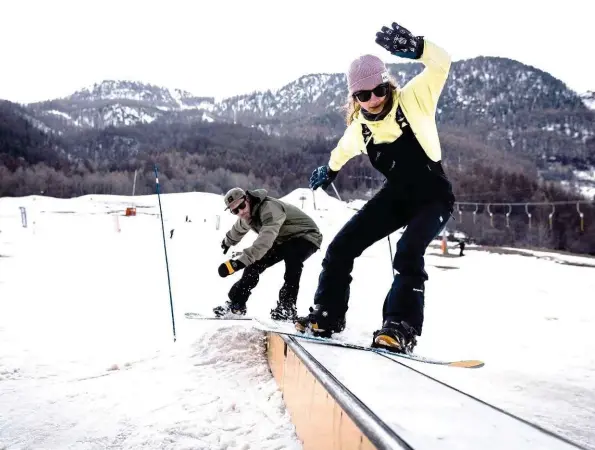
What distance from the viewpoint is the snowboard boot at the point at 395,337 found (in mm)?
2324

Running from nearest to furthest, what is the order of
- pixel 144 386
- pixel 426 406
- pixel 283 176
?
pixel 426 406 → pixel 144 386 → pixel 283 176

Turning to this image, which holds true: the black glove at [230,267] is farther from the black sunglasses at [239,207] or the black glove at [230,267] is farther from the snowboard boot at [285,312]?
the snowboard boot at [285,312]

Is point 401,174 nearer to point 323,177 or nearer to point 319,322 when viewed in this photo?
point 323,177

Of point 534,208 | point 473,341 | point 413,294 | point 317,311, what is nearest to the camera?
point 413,294

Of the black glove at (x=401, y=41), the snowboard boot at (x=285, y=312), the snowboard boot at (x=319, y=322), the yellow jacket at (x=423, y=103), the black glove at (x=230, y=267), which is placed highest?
the black glove at (x=401, y=41)

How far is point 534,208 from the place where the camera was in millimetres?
60562

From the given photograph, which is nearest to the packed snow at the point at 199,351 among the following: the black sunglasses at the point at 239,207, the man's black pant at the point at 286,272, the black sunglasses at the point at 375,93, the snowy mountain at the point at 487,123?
the man's black pant at the point at 286,272

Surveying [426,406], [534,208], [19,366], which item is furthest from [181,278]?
[534,208]

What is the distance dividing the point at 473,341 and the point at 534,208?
212ft

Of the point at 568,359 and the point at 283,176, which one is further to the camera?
the point at 283,176

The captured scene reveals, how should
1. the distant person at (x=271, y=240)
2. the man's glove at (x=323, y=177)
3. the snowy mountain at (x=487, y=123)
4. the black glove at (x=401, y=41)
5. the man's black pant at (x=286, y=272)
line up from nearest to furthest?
the black glove at (x=401, y=41)
the man's glove at (x=323, y=177)
the distant person at (x=271, y=240)
the man's black pant at (x=286, y=272)
the snowy mountain at (x=487, y=123)

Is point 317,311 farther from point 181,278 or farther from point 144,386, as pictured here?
point 181,278

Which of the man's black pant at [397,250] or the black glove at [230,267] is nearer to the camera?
the man's black pant at [397,250]

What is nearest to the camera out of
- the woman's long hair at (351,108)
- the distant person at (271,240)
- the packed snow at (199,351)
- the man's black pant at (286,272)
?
the packed snow at (199,351)
